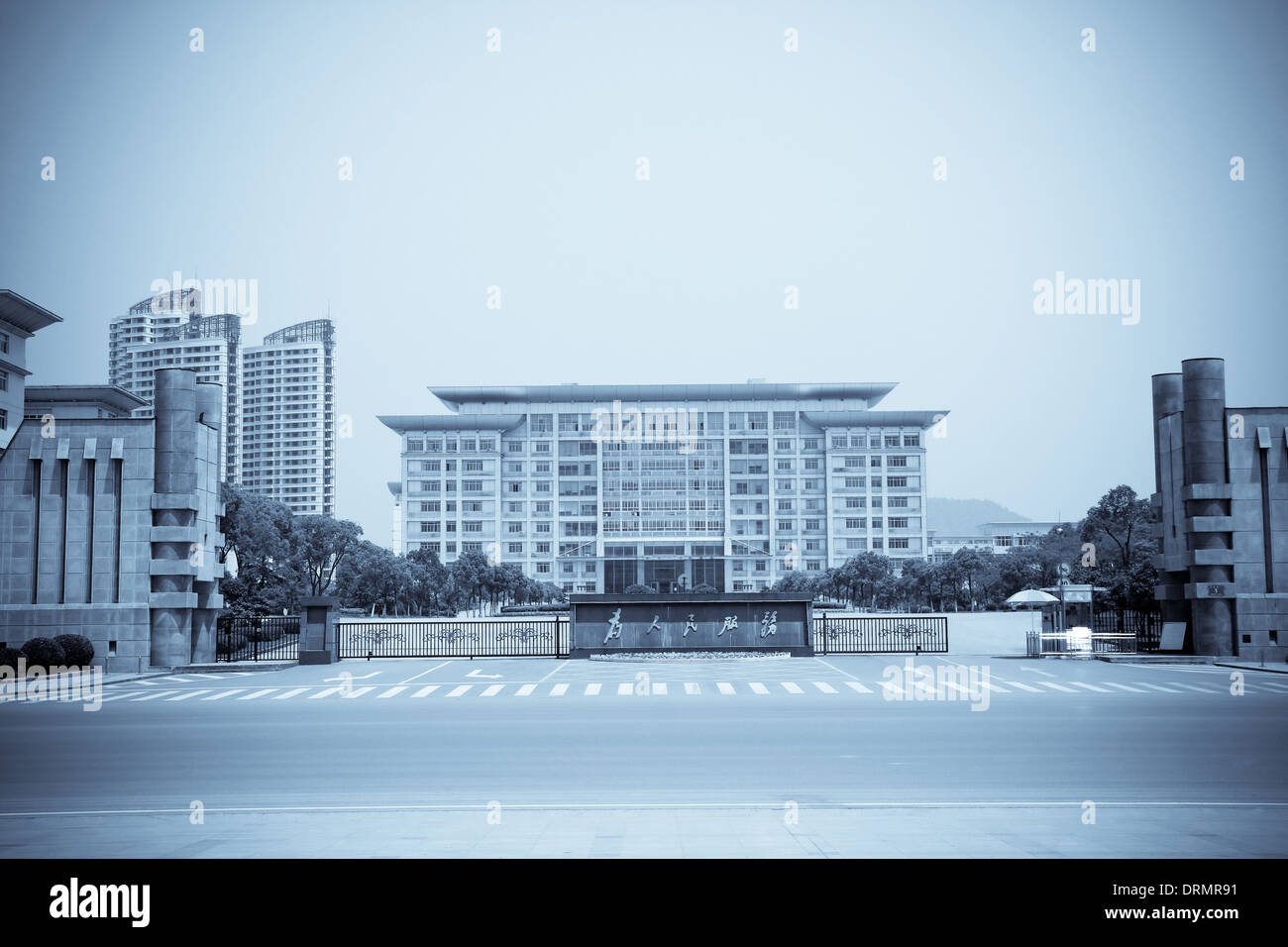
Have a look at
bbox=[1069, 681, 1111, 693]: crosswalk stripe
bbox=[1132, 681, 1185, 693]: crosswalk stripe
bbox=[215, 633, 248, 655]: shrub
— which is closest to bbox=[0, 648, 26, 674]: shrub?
bbox=[215, 633, 248, 655]: shrub

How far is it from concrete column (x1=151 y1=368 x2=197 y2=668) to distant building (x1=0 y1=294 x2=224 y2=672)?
30mm

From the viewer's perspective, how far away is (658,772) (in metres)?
12.3

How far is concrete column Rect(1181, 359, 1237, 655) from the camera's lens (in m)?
31.4

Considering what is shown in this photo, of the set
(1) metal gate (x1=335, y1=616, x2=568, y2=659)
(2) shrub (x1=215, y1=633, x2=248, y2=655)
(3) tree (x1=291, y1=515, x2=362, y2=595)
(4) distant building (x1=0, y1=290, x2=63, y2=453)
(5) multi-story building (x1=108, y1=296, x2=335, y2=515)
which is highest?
(5) multi-story building (x1=108, y1=296, x2=335, y2=515)

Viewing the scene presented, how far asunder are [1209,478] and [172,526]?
3159 centimetres

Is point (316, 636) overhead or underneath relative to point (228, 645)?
overhead

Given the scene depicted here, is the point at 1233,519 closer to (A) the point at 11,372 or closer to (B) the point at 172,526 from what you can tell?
(B) the point at 172,526

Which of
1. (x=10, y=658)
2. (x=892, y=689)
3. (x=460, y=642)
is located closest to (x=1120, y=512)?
(x=460, y=642)

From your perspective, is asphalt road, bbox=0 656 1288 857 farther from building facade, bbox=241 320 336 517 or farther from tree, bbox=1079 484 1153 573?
building facade, bbox=241 320 336 517

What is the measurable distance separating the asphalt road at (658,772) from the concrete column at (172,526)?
7425mm

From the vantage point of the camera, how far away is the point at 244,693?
79.2 ft

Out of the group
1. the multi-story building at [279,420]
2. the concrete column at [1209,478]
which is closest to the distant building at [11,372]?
the concrete column at [1209,478]

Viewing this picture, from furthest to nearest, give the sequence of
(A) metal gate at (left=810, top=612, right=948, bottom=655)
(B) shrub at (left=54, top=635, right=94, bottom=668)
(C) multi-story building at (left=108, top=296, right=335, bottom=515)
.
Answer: (C) multi-story building at (left=108, top=296, right=335, bottom=515), (A) metal gate at (left=810, top=612, right=948, bottom=655), (B) shrub at (left=54, top=635, right=94, bottom=668)
